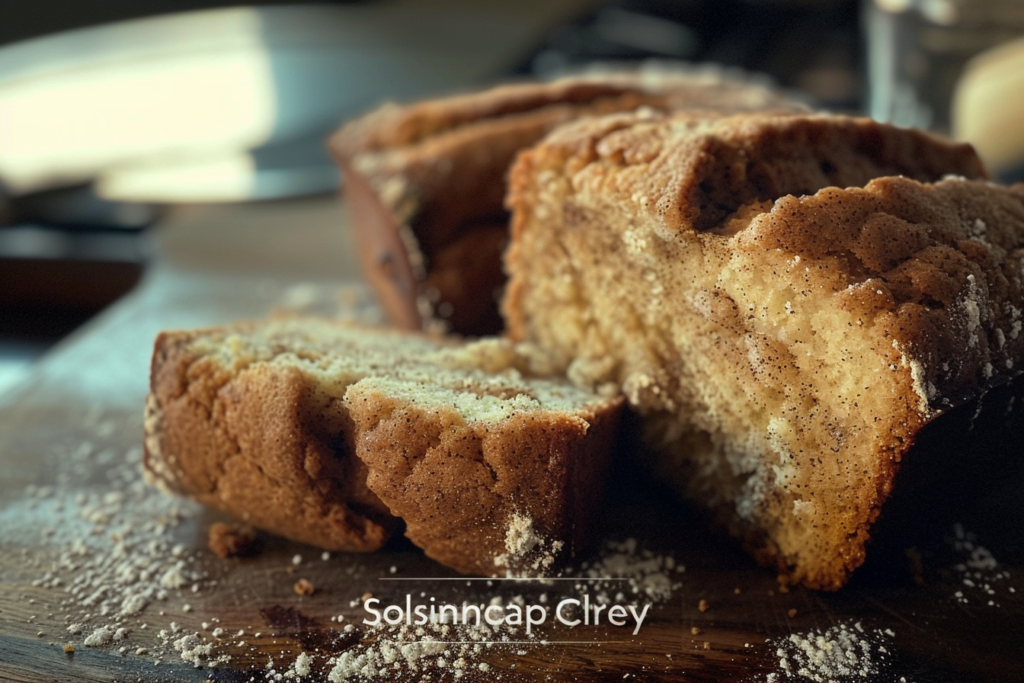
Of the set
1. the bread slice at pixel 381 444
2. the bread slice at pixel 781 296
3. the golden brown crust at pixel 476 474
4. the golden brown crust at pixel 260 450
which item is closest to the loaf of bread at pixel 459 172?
the bread slice at pixel 781 296

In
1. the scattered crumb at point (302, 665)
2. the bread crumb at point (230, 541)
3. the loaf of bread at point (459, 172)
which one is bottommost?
the scattered crumb at point (302, 665)

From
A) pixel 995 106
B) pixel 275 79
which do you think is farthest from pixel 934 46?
pixel 275 79

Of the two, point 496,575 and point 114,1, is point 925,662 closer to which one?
point 496,575

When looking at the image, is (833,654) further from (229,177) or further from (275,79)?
(275,79)

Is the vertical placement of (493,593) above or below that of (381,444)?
below

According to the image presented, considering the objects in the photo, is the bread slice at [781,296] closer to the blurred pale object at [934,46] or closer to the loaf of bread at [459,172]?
the loaf of bread at [459,172]

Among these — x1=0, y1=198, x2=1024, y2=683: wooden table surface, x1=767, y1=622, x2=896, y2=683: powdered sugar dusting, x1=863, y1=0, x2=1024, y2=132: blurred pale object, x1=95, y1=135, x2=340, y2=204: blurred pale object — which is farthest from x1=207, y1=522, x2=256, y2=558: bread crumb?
x1=863, y1=0, x2=1024, y2=132: blurred pale object

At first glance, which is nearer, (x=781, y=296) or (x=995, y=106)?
(x=781, y=296)
